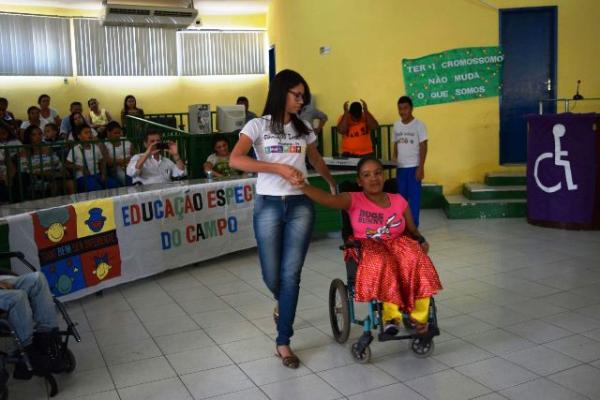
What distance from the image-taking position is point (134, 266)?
17.7ft

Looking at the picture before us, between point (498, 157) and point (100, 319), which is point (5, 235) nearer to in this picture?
point (100, 319)

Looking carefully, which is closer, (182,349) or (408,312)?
(408,312)

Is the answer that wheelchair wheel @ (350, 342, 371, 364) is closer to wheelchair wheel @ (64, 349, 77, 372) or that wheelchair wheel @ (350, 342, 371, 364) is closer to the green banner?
wheelchair wheel @ (64, 349, 77, 372)

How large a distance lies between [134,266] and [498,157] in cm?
540

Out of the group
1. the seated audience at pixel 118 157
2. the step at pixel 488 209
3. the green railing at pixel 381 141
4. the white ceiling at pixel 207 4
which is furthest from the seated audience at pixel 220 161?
the white ceiling at pixel 207 4

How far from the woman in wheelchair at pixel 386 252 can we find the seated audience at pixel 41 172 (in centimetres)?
351

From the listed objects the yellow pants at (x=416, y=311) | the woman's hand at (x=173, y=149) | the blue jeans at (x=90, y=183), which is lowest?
the yellow pants at (x=416, y=311)

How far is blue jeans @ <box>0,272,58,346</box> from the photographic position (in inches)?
127

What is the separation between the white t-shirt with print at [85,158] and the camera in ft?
21.2

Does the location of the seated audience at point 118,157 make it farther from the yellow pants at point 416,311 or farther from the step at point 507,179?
the step at point 507,179

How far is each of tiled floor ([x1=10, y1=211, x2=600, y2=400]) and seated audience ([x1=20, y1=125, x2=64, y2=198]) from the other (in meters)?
1.44

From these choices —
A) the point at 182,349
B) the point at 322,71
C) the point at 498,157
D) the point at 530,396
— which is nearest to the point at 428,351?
the point at 530,396

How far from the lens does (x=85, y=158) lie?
21.5 feet

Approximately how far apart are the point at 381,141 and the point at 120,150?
145 inches
